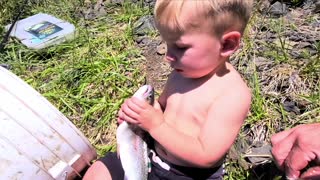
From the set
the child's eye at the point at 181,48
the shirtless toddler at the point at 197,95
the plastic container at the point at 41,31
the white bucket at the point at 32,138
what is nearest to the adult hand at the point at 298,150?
the shirtless toddler at the point at 197,95

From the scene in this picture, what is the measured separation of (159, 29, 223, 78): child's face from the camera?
1592 millimetres

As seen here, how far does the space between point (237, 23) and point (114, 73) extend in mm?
1127

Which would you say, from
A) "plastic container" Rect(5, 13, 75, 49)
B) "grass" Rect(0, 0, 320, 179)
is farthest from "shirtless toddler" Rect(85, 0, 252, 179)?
"plastic container" Rect(5, 13, 75, 49)

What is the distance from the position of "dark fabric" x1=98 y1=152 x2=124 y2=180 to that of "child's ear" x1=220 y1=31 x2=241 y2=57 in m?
0.56

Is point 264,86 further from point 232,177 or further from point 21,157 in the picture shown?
point 21,157

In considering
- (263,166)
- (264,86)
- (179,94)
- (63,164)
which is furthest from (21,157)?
(264,86)

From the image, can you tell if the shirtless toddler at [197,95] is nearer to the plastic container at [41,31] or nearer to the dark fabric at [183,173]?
the dark fabric at [183,173]

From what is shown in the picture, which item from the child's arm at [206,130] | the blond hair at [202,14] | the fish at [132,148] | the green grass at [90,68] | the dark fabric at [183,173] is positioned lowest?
the green grass at [90,68]

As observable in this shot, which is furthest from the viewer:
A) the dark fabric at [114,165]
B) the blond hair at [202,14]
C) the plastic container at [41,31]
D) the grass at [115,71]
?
the plastic container at [41,31]

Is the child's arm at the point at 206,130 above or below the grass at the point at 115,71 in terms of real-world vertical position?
above

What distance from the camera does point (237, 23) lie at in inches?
62.9

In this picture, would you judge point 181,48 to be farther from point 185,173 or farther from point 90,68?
point 90,68

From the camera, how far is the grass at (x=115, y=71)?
7.51ft

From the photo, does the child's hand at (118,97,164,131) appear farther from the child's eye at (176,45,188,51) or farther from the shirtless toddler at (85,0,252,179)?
the child's eye at (176,45,188,51)
